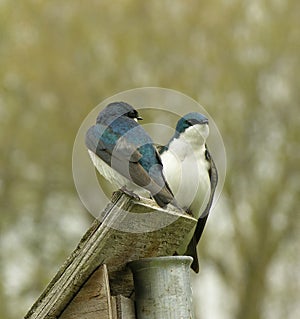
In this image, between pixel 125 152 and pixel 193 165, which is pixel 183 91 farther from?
pixel 125 152

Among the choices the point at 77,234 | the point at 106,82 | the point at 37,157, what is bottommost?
the point at 77,234

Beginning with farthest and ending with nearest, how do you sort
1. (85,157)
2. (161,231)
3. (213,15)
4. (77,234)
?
(213,15)
(77,234)
(85,157)
(161,231)

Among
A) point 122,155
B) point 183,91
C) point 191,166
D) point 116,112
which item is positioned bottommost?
point 183,91

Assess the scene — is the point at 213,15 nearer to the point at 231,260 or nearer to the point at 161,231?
the point at 231,260

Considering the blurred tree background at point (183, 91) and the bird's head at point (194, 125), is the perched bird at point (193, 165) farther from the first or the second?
the blurred tree background at point (183, 91)

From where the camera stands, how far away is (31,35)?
1406 centimetres

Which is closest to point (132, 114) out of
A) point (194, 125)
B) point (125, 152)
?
point (125, 152)

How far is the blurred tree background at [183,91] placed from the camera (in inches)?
490

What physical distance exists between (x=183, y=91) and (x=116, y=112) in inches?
361

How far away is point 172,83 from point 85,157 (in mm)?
9603

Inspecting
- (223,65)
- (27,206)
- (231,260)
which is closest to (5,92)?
(27,206)

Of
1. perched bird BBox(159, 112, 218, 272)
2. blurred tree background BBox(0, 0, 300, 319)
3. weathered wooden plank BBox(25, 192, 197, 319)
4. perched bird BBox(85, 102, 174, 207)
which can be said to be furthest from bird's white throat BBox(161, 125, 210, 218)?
blurred tree background BBox(0, 0, 300, 319)

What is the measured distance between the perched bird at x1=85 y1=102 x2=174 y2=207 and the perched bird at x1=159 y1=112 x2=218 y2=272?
3.21 ft

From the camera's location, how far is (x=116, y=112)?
3.30 meters
